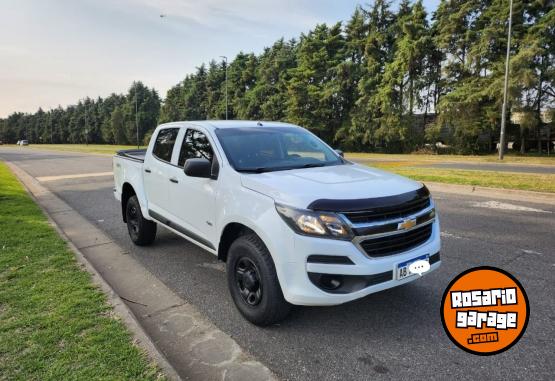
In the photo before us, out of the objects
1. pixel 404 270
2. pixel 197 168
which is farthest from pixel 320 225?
pixel 197 168

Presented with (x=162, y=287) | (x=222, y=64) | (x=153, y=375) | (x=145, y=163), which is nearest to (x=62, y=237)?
(x=145, y=163)

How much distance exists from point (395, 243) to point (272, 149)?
1775 millimetres

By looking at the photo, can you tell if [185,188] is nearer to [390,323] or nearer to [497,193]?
[390,323]

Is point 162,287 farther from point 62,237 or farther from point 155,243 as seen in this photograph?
point 62,237

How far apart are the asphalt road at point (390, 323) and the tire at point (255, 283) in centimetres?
16

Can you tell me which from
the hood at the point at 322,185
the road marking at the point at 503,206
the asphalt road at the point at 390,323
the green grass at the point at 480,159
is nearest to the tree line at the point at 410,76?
the green grass at the point at 480,159

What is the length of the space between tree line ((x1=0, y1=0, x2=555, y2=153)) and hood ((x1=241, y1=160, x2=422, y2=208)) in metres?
27.3

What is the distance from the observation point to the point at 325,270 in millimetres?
2881

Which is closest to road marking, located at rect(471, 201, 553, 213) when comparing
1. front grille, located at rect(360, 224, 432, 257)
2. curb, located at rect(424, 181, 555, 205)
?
curb, located at rect(424, 181, 555, 205)

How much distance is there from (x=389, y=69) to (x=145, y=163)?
106 ft

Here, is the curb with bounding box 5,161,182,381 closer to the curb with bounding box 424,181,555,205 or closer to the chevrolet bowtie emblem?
the chevrolet bowtie emblem

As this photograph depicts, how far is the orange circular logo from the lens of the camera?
106 inches

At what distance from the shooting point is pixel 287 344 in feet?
10.3

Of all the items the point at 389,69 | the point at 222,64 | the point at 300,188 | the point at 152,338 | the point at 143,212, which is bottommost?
the point at 152,338
